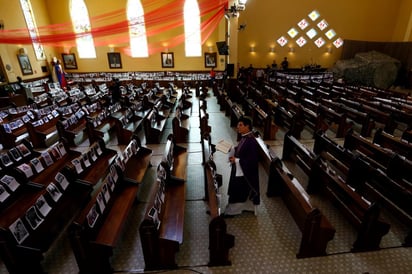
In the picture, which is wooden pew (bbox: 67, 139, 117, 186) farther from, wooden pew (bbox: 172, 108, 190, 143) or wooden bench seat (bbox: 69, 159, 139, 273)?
wooden pew (bbox: 172, 108, 190, 143)

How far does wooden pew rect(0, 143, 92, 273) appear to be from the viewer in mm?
1984

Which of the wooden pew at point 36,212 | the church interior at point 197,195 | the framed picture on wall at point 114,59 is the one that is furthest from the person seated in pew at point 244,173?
the framed picture on wall at point 114,59

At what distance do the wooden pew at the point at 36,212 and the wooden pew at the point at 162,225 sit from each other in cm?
102

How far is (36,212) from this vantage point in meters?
2.29

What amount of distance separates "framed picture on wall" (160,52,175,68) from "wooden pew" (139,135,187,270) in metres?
14.4

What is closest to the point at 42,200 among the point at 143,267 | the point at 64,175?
the point at 64,175

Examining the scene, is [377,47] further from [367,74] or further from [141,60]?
[141,60]

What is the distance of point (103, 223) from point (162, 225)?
2.09 ft

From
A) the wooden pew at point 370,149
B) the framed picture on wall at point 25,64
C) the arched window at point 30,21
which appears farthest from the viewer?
the arched window at point 30,21

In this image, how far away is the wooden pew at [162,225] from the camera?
2.09m

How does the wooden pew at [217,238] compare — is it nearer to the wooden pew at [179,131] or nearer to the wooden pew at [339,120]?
the wooden pew at [179,131]

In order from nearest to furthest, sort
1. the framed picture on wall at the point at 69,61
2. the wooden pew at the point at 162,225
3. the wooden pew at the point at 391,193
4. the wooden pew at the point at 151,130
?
the wooden pew at the point at 162,225 → the wooden pew at the point at 391,193 → the wooden pew at the point at 151,130 → the framed picture on wall at the point at 69,61

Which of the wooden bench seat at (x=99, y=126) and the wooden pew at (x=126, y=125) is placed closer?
the wooden bench seat at (x=99, y=126)

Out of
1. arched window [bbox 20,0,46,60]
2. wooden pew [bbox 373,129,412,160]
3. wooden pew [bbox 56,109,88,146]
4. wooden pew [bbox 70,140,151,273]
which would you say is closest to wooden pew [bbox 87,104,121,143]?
wooden pew [bbox 56,109,88,146]
